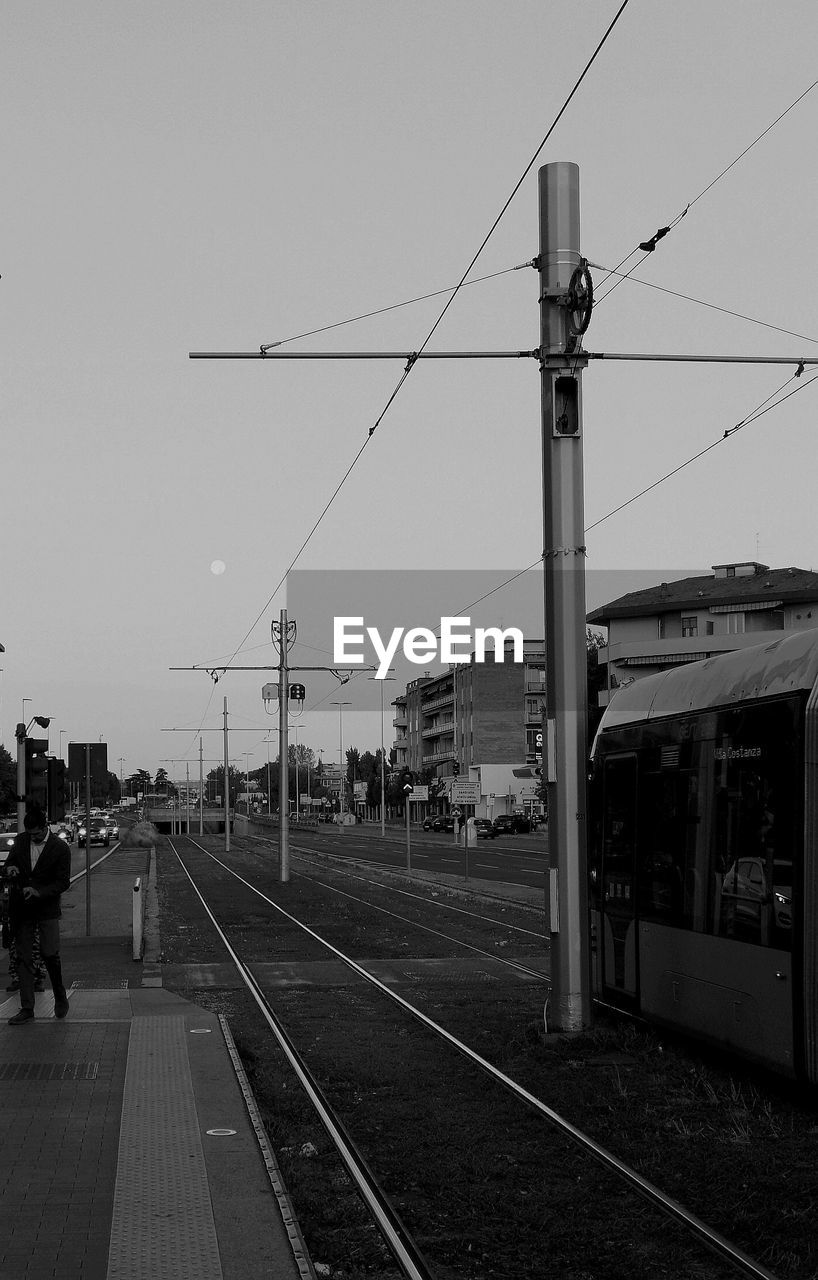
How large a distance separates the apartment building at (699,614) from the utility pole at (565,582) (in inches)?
2143

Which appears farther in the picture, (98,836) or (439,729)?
(439,729)

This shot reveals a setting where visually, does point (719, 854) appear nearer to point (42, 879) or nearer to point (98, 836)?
point (42, 879)

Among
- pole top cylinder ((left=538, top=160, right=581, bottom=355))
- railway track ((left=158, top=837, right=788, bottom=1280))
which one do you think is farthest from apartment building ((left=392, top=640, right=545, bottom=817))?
pole top cylinder ((left=538, top=160, right=581, bottom=355))

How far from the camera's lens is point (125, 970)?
667 inches

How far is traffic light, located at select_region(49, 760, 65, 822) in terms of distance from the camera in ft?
60.1

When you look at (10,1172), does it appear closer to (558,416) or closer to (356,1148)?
(356,1148)

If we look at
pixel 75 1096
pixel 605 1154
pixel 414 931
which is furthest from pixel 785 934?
pixel 414 931

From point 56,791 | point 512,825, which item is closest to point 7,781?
point 512,825

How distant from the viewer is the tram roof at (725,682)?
901cm

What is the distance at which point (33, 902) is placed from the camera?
11.8 meters

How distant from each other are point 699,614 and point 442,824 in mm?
35365

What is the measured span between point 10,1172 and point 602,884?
694cm

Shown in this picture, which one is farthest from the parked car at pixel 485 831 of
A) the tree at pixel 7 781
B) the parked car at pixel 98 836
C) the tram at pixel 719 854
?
the tram at pixel 719 854

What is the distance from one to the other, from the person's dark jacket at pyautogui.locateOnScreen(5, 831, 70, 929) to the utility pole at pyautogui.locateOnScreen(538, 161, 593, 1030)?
414cm
